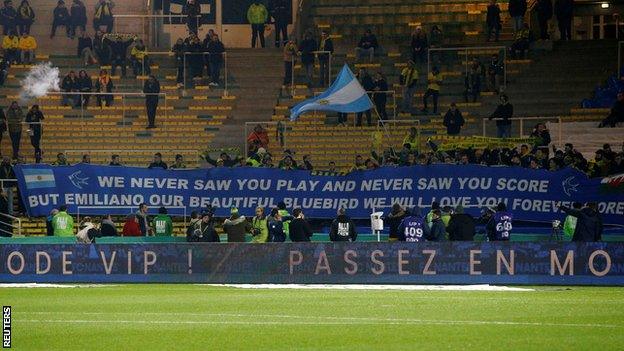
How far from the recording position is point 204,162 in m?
44.5

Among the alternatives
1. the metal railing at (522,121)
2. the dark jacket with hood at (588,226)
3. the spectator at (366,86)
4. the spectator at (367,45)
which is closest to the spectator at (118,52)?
the spectator at (367,45)


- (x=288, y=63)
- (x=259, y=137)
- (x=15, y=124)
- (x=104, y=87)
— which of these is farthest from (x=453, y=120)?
(x=15, y=124)

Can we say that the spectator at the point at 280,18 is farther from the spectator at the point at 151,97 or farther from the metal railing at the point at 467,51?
the spectator at the point at 151,97

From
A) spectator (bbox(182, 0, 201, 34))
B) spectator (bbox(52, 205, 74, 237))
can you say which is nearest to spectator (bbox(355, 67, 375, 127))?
spectator (bbox(182, 0, 201, 34))

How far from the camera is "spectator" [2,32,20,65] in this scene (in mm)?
50875

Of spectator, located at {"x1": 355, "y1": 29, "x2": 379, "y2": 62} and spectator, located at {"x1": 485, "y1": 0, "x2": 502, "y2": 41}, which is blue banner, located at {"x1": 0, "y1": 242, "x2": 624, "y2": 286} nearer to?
spectator, located at {"x1": 355, "y1": 29, "x2": 379, "y2": 62}

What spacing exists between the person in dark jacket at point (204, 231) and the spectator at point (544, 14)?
1846 centimetres

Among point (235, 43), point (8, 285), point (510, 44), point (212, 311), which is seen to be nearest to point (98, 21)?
point (235, 43)

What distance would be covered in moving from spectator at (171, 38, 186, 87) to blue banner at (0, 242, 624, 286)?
17904 mm

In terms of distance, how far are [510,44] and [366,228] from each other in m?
Answer: 14.8

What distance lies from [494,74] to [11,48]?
659 inches

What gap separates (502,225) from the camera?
112 feet

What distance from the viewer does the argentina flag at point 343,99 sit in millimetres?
40219

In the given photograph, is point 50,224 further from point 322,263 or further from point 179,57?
point 179,57
